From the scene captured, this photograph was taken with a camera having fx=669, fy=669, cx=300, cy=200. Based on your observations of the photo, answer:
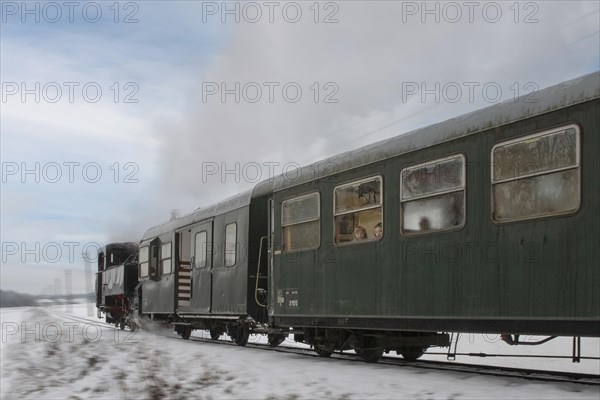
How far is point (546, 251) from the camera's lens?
7.15 meters

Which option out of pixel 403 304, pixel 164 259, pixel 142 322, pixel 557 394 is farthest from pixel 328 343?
pixel 142 322

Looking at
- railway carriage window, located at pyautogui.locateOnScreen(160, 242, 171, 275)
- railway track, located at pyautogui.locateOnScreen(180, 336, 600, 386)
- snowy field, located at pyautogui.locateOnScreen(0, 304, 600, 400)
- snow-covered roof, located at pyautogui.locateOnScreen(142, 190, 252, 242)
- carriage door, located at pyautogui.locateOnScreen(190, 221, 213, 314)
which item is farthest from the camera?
railway carriage window, located at pyautogui.locateOnScreen(160, 242, 171, 275)

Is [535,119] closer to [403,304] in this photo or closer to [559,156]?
[559,156]

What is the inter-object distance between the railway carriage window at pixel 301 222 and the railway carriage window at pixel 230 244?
6.53ft

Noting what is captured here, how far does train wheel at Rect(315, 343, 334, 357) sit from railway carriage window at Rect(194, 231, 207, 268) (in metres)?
4.34

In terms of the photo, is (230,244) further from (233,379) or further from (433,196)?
(433,196)

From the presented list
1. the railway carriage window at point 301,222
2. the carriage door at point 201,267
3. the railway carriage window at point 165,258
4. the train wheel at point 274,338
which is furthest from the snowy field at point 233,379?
the railway carriage window at point 165,258

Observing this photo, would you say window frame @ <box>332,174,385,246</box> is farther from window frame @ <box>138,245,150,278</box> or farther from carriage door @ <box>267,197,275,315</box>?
window frame @ <box>138,245,150,278</box>

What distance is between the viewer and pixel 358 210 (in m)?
9.91

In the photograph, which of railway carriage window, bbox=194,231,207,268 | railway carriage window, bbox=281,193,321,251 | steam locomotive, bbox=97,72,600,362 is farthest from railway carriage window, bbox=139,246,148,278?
railway carriage window, bbox=281,193,321,251

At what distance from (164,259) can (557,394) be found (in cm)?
1287

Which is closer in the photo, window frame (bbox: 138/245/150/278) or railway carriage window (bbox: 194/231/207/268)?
railway carriage window (bbox: 194/231/207/268)

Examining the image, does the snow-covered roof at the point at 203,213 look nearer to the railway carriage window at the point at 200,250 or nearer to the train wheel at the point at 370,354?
the railway carriage window at the point at 200,250

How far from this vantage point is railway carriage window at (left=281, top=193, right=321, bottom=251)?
1087 cm
